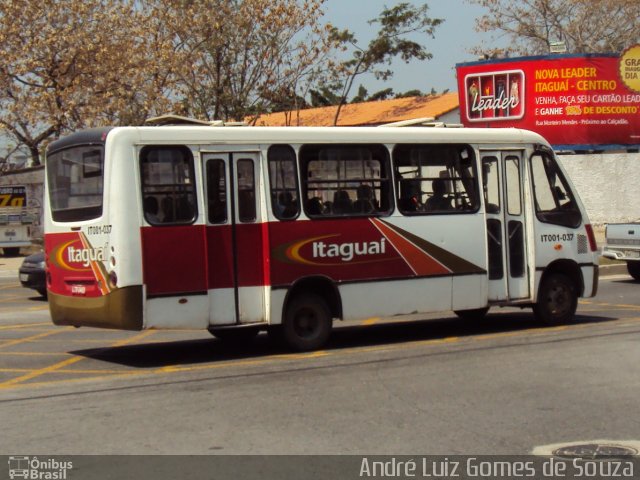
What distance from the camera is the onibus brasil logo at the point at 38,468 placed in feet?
21.3

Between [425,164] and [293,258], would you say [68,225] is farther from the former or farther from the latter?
[425,164]

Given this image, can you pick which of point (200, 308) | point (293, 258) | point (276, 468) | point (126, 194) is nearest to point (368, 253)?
point (293, 258)

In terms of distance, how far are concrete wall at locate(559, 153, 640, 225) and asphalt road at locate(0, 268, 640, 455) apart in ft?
66.5

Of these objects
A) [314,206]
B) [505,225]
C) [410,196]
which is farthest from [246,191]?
[505,225]

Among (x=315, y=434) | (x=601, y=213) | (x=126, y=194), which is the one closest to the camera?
(x=315, y=434)

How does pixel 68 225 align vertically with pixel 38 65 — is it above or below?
below

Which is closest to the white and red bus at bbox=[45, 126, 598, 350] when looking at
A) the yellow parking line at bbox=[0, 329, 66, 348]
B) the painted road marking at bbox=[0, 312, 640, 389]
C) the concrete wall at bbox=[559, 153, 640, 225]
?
the painted road marking at bbox=[0, 312, 640, 389]

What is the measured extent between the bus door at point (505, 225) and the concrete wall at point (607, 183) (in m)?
20.9

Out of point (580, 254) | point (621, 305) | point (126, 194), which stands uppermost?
point (126, 194)

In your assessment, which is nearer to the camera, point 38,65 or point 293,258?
point 293,258

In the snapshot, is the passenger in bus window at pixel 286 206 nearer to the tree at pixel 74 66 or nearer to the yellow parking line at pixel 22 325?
the yellow parking line at pixel 22 325

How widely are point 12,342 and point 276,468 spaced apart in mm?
7713

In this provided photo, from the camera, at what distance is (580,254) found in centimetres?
1395

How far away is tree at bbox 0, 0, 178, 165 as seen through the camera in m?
34.1
